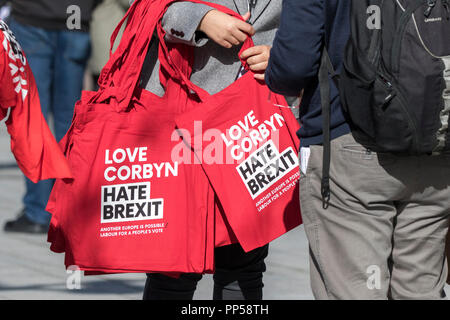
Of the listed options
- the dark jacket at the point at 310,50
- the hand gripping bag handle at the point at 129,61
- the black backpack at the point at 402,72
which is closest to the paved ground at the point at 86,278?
the hand gripping bag handle at the point at 129,61

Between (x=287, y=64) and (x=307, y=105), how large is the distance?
0.62 feet

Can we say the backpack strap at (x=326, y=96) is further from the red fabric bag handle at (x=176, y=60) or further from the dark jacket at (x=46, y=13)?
the dark jacket at (x=46, y=13)

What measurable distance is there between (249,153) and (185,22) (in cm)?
54

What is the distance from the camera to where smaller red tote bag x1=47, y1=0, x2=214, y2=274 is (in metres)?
3.66

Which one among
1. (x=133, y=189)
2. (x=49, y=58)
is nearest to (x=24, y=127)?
(x=133, y=189)

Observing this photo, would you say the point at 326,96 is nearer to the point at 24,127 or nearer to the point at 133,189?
the point at 133,189

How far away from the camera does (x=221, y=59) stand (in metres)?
3.77

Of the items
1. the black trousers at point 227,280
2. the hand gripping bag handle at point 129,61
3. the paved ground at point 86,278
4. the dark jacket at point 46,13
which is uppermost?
the hand gripping bag handle at point 129,61

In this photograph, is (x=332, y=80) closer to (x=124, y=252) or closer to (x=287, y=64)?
(x=287, y=64)

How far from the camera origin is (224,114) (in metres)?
3.67

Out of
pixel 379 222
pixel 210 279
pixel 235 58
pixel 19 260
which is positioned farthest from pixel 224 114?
pixel 19 260

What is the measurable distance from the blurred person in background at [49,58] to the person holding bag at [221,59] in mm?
3064

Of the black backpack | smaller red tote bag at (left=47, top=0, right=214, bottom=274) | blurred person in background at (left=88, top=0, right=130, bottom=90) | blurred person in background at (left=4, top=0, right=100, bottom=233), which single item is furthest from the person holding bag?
blurred person in background at (left=4, top=0, right=100, bottom=233)

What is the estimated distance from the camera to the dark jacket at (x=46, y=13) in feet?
22.2
